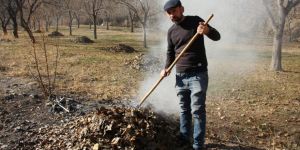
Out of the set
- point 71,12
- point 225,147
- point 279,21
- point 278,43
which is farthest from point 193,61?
point 71,12

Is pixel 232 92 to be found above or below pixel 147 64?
below

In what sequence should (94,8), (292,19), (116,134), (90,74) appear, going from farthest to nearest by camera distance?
(292,19) → (94,8) → (90,74) → (116,134)

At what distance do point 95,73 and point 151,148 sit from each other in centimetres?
901

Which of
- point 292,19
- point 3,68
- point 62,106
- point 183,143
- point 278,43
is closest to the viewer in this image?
point 183,143

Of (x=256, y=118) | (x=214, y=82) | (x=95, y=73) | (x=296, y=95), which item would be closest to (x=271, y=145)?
(x=256, y=118)

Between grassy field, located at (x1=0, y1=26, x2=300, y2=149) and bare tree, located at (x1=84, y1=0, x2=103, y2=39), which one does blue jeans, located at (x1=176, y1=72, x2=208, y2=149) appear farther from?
bare tree, located at (x1=84, y1=0, x2=103, y2=39)

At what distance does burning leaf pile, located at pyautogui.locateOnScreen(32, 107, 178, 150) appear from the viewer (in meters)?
5.22

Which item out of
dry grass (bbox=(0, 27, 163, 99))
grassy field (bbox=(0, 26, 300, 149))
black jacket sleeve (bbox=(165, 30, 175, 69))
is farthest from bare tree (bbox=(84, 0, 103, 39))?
black jacket sleeve (bbox=(165, 30, 175, 69))

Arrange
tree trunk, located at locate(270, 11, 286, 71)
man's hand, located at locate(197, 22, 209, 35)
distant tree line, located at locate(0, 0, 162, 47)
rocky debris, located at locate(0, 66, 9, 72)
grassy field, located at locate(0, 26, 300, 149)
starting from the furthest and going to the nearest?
distant tree line, located at locate(0, 0, 162, 47), tree trunk, located at locate(270, 11, 286, 71), rocky debris, located at locate(0, 66, 9, 72), grassy field, located at locate(0, 26, 300, 149), man's hand, located at locate(197, 22, 209, 35)

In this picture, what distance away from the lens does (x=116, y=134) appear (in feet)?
17.5

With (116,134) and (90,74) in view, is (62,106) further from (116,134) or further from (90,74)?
(90,74)

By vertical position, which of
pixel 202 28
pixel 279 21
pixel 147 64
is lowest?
pixel 147 64

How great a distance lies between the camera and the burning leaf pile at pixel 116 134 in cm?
522

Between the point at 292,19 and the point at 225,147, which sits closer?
the point at 225,147
